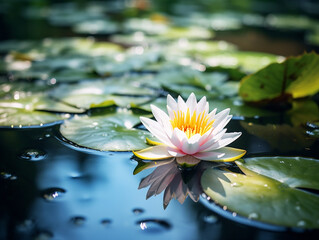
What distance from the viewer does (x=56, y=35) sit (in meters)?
3.83

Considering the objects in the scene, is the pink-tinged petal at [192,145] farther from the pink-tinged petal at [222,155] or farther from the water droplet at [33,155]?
the water droplet at [33,155]

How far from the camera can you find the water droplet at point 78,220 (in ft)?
3.06

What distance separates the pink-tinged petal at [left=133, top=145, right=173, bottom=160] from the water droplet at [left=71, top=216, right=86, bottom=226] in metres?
0.32

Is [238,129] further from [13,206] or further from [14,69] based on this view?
[14,69]

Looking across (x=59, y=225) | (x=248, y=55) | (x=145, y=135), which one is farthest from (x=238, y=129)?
(x=248, y=55)

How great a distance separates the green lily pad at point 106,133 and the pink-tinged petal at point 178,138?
0.61ft

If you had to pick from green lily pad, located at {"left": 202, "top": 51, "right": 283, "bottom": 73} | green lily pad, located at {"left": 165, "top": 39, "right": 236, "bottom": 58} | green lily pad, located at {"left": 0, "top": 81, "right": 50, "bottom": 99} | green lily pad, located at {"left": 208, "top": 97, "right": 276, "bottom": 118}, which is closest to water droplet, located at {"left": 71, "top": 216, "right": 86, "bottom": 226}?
green lily pad, located at {"left": 208, "top": 97, "right": 276, "bottom": 118}

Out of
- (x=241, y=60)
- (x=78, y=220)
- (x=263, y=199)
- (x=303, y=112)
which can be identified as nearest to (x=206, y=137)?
(x=263, y=199)

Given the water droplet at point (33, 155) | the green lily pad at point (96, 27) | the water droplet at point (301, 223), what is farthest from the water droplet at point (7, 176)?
the green lily pad at point (96, 27)

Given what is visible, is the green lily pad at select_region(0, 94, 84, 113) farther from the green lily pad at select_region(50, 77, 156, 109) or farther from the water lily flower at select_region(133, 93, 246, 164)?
the water lily flower at select_region(133, 93, 246, 164)

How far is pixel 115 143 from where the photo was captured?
4.37 feet

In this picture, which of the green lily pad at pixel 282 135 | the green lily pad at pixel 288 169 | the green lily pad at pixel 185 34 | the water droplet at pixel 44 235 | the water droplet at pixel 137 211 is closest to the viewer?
the water droplet at pixel 44 235

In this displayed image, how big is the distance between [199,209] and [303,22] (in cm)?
518

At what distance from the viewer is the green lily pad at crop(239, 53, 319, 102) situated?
1699 mm
